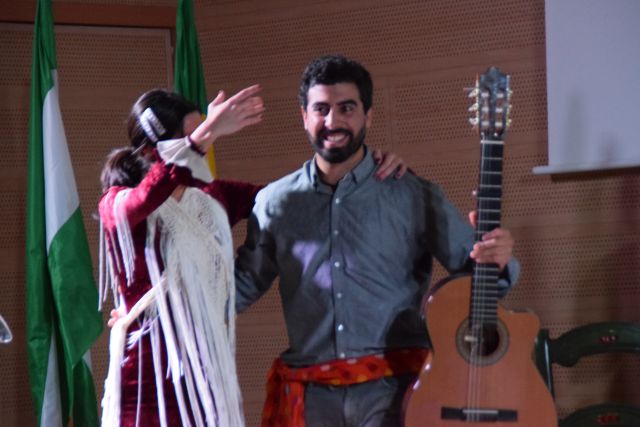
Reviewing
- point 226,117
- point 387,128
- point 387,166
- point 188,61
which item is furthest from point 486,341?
point 188,61

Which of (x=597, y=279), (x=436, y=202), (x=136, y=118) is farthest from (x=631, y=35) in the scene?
(x=136, y=118)

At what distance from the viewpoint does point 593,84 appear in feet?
11.9

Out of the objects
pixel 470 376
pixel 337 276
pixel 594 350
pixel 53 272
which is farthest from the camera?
pixel 53 272

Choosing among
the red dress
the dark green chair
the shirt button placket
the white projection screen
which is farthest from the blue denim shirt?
the white projection screen

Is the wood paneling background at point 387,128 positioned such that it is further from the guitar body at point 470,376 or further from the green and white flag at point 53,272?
the guitar body at point 470,376

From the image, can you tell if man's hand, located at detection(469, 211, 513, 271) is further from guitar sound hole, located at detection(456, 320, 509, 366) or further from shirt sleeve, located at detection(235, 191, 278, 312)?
shirt sleeve, located at detection(235, 191, 278, 312)

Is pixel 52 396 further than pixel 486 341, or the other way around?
pixel 52 396

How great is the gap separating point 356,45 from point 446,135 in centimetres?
56

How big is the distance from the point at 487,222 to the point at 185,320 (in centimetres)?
79

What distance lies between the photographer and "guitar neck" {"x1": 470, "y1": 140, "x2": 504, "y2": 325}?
94.8 inches

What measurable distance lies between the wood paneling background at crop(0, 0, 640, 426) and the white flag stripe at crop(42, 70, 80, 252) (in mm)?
371

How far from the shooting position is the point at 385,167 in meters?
2.58

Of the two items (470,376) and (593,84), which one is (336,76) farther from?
(593,84)

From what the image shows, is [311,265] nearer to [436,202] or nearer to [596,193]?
[436,202]
